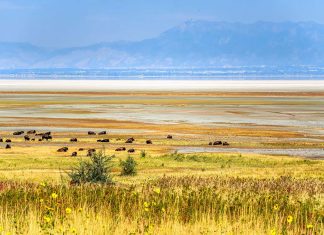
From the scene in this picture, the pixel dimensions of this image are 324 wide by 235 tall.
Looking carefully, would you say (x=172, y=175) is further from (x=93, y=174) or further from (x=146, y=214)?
(x=146, y=214)

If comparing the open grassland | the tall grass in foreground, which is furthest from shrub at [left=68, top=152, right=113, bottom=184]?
the tall grass in foreground

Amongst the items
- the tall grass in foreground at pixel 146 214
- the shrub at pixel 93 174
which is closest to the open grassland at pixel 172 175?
the tall grass in foreground at pixel 146 214

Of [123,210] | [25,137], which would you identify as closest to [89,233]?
[123,210]

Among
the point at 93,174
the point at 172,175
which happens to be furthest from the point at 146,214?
the point at 172,175

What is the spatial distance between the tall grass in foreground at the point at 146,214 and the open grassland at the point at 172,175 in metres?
0.04

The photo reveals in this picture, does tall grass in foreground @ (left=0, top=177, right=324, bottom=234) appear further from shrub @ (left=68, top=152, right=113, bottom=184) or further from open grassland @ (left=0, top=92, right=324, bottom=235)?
shrub @ (left=68, top=152, right=113, bottom=184)

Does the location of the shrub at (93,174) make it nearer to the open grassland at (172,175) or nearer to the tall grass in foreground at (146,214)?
the open grassland at (172,175)

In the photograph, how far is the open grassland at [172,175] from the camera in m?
13.6

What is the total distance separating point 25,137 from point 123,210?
132 ft

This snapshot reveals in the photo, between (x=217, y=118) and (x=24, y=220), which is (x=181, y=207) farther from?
(x=217, y=118)

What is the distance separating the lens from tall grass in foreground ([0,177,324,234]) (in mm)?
12742

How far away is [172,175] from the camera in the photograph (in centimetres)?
3212

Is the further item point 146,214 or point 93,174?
point 93,174

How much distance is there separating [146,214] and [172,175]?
57.2 ft
